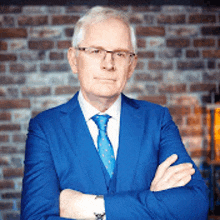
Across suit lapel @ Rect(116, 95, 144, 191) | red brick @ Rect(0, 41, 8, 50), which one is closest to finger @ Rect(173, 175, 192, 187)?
suit lapel @ Rect(116, 95, 144, 191)

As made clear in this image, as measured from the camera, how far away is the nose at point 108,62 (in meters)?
1.03

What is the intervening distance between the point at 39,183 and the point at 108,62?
2.13ft

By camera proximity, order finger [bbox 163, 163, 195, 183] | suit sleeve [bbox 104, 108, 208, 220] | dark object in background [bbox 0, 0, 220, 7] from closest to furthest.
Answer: suit sleeve [bbox 104, 108, 208, 220] → finger [bbox 163, 163, 195, 183] → dark object in background [bbox 0, 0, 220, 7]

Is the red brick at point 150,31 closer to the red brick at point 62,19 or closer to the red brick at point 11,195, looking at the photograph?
the red brick at point 62,19

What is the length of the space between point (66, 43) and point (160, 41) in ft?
2.72

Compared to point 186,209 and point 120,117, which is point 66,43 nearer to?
point 120,117

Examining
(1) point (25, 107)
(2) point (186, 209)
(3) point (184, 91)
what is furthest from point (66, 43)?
(2) point (186, 209)

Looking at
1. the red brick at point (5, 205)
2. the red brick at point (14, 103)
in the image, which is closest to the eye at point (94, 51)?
the red brick at point (14, 103)

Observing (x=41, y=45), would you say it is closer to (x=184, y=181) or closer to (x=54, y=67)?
(x=54, y=67)

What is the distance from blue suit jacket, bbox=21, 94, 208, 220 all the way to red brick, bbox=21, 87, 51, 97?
2.40 ft

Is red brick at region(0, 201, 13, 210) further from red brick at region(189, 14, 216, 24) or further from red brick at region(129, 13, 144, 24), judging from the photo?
red brick at region(189, 14, 216, 24)

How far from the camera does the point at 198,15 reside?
1865 millimetres

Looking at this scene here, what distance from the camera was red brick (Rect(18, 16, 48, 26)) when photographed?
70.3 inches

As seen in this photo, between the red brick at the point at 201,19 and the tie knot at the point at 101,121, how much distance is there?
4.38 feet
